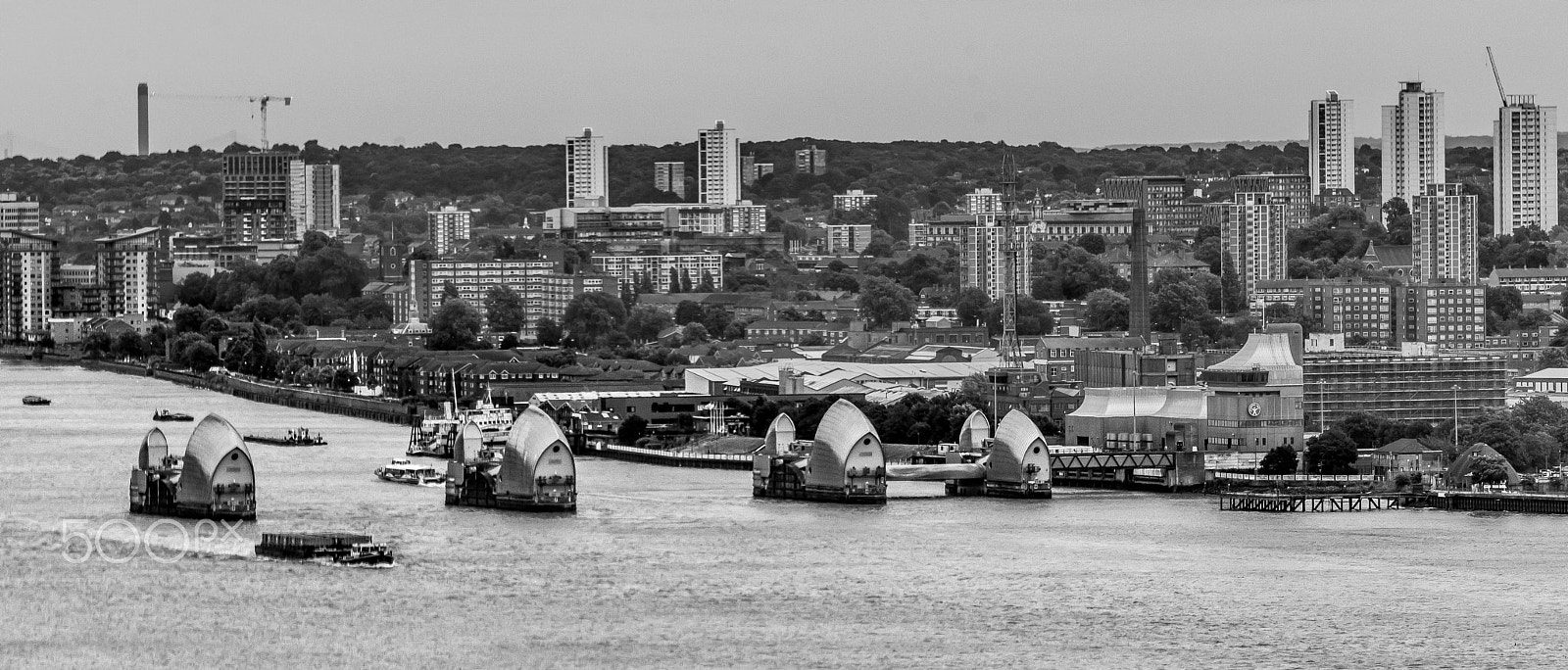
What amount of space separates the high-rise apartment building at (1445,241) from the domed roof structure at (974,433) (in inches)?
1351

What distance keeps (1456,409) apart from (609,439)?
11164 mm

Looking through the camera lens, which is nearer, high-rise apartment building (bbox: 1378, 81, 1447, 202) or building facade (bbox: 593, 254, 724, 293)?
high-rise apartment building (bbox: 1378, 81, 1447, 202)

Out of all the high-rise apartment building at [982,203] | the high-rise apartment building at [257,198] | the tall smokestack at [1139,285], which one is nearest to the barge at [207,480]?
the tall smokestack at [1139,285]

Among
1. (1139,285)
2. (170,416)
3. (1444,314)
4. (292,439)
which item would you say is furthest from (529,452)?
(1444,314)

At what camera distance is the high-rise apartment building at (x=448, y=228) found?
102250mm

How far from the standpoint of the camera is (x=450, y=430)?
41.2 meters

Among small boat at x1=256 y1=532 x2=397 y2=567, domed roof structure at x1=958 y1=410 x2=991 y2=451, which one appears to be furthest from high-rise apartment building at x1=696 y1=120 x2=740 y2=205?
small boat at x1=256 y1=532 x2=397 y2=567

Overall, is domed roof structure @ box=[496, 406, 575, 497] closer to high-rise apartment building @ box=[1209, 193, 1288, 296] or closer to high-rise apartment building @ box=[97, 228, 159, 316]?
high-rise apartment building @ box=[1209, 193, 1288, 296]

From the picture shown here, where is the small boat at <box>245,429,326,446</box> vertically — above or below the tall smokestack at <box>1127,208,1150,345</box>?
below

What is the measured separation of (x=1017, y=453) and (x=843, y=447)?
221cm

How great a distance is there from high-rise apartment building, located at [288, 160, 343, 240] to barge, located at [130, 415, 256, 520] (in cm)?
8059

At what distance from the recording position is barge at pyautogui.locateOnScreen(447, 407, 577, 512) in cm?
3091

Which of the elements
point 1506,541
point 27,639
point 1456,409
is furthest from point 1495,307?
point 27,639

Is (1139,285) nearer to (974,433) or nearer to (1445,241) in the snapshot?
(1445,241)
